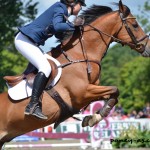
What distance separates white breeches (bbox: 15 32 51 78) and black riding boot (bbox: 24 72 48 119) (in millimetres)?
109

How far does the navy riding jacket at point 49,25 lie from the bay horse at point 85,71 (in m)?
0.35

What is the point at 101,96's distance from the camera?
9.16m

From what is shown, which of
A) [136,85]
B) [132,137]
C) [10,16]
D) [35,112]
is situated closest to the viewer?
[35,112]

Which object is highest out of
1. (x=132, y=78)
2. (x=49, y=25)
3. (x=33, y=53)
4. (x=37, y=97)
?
(x=49, y=25)

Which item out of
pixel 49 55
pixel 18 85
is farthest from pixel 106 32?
pixel 18 85

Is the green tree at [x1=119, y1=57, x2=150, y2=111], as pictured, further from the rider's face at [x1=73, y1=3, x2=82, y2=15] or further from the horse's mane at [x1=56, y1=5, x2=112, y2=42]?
the rider's face at [x1=73, y1=3, x2=82, y2=15]

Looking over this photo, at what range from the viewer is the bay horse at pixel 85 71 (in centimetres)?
912

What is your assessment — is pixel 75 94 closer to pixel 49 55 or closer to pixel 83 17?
pixel 49 55

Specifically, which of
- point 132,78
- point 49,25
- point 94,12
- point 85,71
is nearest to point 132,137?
point 94,12

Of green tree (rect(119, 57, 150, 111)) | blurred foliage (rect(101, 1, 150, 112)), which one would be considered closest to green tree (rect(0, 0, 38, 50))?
blurred foliage (rect(101, 1, 150, 112))

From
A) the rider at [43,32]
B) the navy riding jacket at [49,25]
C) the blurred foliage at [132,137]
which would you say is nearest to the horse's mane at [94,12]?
the rider at [43,32]

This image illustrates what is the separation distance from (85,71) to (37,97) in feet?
3.02

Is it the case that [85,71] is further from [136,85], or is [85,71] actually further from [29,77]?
[136,85]

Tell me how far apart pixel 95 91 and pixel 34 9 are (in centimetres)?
1529
